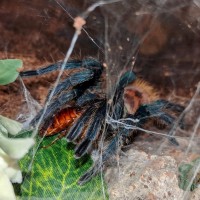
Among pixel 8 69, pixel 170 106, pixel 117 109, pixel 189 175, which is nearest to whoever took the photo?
pixel 8 69

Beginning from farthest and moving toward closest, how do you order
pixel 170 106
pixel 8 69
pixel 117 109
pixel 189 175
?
pixel 170 106, pixel 117 109, pixel 189 175, pixel 8 69

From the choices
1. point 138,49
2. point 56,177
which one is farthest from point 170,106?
point 56,177

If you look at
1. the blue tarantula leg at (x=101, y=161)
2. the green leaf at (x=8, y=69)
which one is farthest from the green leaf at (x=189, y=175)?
the green leaf at (x=8, y=69)

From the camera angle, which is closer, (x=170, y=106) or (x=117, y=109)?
(x=117, y=109)

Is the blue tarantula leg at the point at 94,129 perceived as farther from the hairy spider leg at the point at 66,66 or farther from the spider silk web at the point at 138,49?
the hairy spider leg at the point at 66,66

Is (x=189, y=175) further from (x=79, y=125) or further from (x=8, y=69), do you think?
(x=8, y=69)

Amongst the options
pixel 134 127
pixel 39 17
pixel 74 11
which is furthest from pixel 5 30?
pixel 134 127
